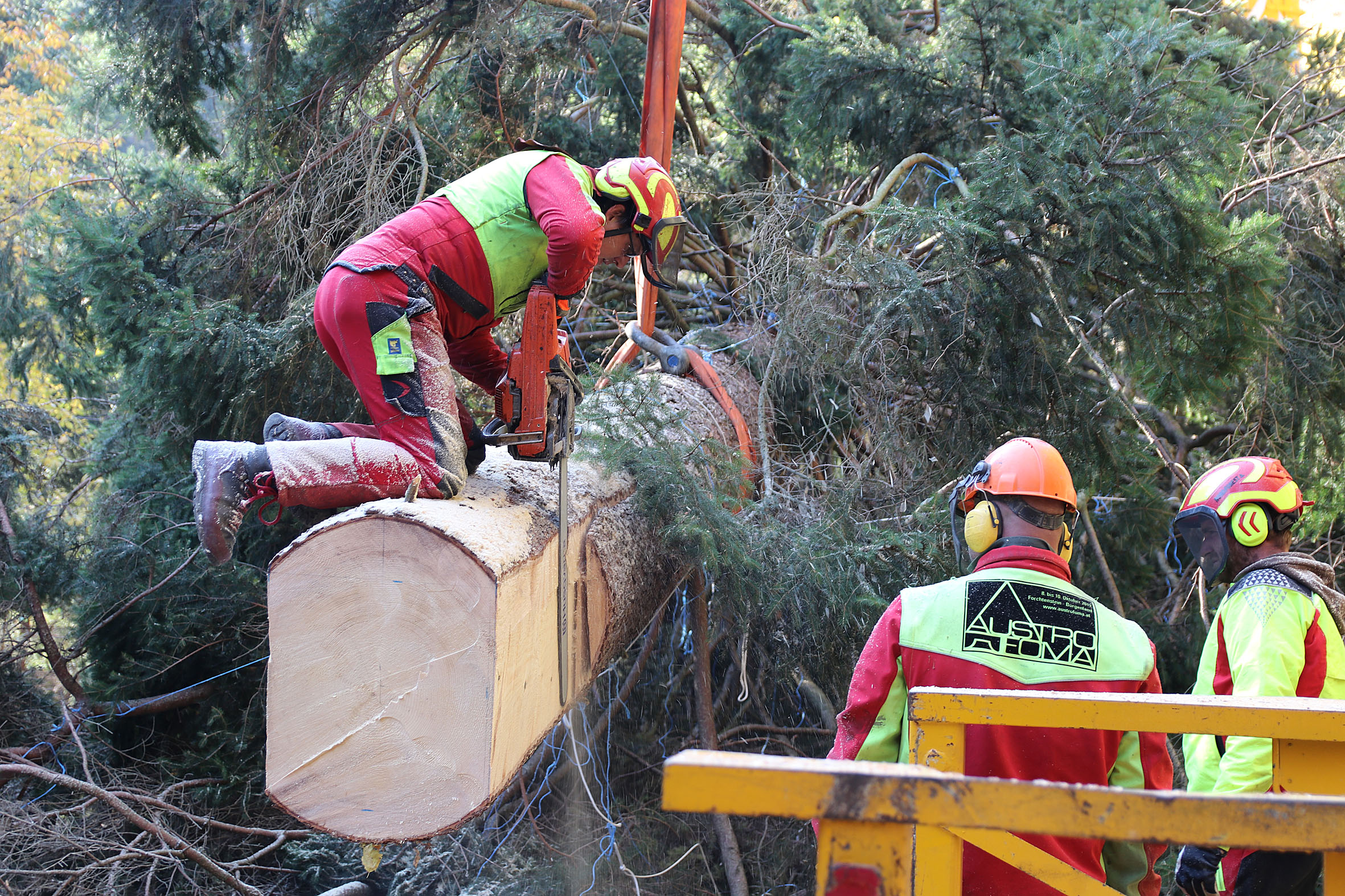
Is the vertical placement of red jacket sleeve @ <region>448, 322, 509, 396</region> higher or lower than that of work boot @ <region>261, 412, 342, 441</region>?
higher

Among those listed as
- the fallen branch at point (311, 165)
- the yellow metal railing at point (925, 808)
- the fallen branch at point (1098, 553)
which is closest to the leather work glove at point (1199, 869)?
the yellow metal railing at point (925, 808)

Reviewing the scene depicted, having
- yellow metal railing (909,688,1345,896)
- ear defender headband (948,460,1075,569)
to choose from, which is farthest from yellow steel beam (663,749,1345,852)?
ear defender headband (948,460,1075,569)

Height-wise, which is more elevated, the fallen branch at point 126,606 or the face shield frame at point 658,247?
the face shield frame at point 658,247

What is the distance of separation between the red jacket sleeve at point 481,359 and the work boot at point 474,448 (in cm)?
40

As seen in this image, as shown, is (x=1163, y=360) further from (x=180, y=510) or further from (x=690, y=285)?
(x=180, y=510)

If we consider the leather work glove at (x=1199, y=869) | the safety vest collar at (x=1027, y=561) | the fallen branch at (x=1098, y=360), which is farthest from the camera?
the fallen branch at (x=1098, y=360)

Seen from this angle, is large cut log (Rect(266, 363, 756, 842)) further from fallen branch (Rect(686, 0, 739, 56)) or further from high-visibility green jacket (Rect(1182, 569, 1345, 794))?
fallen branch (Rect(686, 0, 739, 56))

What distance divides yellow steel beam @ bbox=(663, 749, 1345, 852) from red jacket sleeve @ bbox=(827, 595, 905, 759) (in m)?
1.03

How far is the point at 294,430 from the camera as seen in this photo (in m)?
2.98

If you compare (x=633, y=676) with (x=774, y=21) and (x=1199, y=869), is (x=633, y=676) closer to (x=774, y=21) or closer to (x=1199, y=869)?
(x=1199, y=869)

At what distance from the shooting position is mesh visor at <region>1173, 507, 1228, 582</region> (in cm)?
294

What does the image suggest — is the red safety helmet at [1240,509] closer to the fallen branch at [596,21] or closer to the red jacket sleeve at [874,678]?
the red jacket sleeve at [874,678]

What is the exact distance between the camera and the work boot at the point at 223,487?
267cm

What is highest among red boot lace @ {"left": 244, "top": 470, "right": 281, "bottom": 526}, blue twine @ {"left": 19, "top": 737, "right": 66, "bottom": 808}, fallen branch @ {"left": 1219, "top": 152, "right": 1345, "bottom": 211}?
fallen branch @ {"left": 1219, "top": 152, "right": 1345, "bottom": 211}
